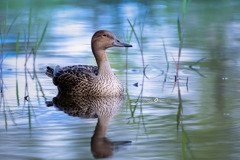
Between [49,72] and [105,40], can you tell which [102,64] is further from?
[49,72]

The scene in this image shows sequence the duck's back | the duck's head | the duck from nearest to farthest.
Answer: the duck → the duck's back → the duck's head

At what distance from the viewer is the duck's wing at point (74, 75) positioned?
8.03m

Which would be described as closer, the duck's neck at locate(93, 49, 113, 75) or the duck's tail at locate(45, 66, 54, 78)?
the duck's neck at locate(93, 49, 113, 75)

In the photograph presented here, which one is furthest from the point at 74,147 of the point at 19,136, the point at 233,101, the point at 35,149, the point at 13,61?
the point at 13,61

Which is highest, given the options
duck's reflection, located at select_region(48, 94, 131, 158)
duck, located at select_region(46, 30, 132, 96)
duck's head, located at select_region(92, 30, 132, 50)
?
duck's head, located at select_region(92, 30, 132, 50)

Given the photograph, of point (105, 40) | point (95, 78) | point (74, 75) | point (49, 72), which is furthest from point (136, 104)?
point (49, 72)

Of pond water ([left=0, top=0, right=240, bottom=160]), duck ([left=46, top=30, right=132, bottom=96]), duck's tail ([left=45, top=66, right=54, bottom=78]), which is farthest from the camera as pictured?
duck's tail ([left=45, top=66, right=54, bottom=78])

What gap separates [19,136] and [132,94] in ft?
8.27

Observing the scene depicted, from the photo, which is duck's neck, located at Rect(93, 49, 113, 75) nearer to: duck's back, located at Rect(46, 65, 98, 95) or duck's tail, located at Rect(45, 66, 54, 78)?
duck's back, located at Rect(46, 65, 98, 95)

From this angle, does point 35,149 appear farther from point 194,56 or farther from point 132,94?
point 194,56

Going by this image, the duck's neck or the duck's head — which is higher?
the duck's head

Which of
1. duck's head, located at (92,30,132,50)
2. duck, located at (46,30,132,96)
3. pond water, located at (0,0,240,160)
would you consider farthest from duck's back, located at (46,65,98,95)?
duck's head, located at (92,30,132,50)

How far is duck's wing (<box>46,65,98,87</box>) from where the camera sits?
26.3 feet

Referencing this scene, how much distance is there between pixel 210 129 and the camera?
5.81 meters
